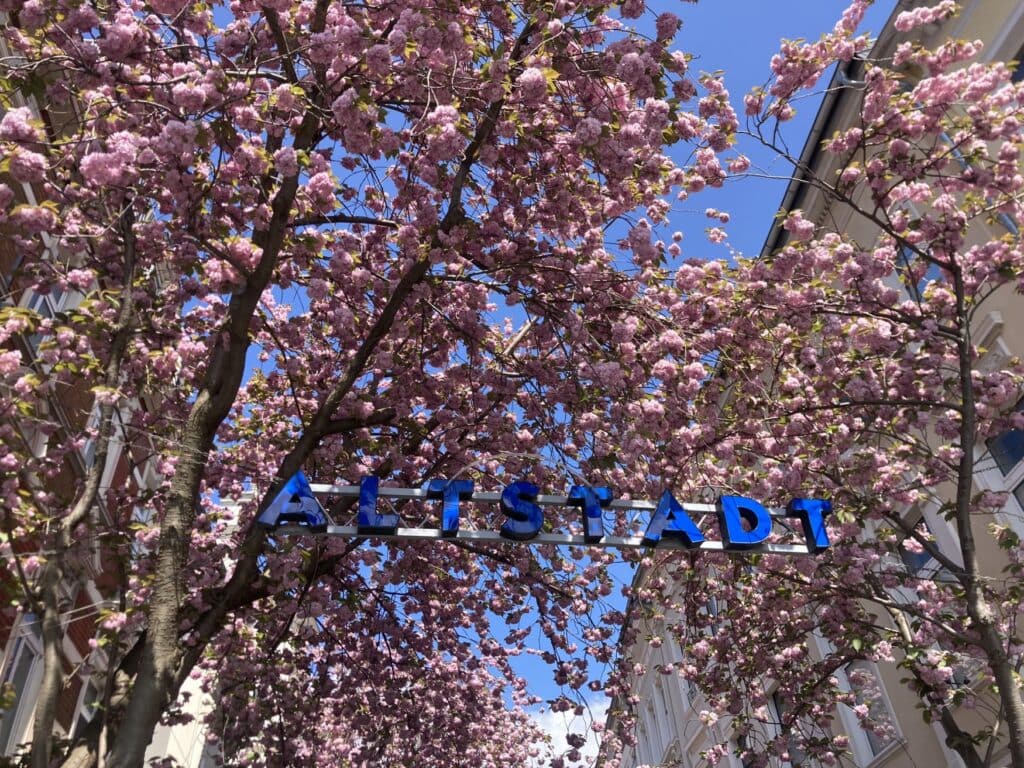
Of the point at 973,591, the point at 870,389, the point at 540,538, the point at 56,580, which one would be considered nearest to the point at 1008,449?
the point at 870,389

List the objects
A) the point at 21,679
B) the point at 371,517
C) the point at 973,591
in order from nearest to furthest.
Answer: the point at 973,591
the point at 371,517
the point at 21,679

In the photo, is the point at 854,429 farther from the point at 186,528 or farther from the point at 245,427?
the point at 245,427

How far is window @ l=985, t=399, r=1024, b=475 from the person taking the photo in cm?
989

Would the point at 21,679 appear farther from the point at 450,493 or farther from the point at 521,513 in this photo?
the point at 521,513

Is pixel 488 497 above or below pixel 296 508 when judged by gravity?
above

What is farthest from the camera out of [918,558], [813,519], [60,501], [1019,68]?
[918,558]

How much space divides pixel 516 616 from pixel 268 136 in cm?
670

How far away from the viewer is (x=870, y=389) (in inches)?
299

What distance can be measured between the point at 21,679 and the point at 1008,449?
13.8 m

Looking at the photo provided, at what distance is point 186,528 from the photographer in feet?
19.6

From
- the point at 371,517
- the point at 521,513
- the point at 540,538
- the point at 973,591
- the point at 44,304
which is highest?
the point at 44,304

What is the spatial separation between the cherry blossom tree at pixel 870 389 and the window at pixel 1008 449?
853 millimetres

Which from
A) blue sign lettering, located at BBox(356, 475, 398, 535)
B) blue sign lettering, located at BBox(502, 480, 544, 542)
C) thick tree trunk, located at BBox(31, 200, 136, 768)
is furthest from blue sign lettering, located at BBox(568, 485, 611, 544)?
thick tree trunk, located at BBox(31, 200, 136, 768)

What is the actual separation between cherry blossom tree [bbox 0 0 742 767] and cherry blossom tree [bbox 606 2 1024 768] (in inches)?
32.9
